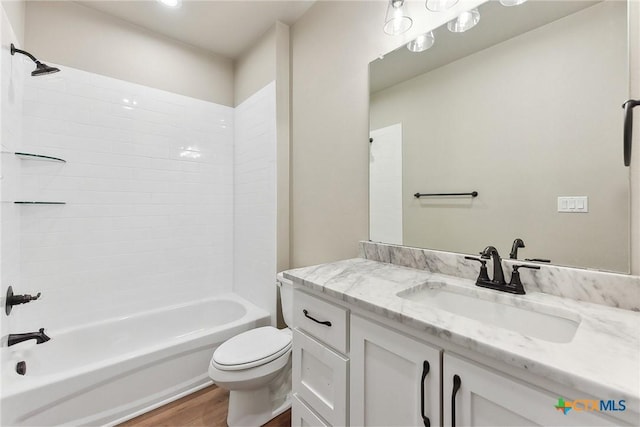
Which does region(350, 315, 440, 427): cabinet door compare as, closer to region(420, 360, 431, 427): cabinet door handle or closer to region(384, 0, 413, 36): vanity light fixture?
region(420, 360, 431, 427): cabinet door handle

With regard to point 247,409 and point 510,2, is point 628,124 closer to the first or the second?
point 510,2

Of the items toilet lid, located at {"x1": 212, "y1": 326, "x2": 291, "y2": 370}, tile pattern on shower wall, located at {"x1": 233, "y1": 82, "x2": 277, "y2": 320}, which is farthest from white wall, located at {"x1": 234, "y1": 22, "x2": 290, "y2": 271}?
toilet lid, located at {"x1": 212, "y1": 326, "x2": 291, "y2": 370}

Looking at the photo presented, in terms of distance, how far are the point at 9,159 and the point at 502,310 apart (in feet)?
7.96

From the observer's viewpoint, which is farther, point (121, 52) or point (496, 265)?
point (121, 52)

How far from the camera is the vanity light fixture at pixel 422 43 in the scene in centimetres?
129

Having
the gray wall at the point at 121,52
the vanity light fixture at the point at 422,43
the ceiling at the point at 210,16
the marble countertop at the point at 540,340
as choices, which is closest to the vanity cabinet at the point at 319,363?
the marble countertop at the point at 540,340

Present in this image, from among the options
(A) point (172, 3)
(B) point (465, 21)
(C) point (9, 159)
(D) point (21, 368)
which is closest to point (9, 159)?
(C) point (9, 159)

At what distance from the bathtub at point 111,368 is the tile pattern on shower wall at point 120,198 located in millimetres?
142

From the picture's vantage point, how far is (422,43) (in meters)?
1.32

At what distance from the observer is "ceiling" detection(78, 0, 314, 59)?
1.95m

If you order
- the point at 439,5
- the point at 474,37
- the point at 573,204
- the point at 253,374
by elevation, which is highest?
the point at 439,5

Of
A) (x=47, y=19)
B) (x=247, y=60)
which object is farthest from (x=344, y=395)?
(x=47, y=19)

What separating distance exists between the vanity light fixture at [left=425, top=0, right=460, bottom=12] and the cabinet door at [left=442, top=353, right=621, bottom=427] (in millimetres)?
1386

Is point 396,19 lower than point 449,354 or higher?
higher
